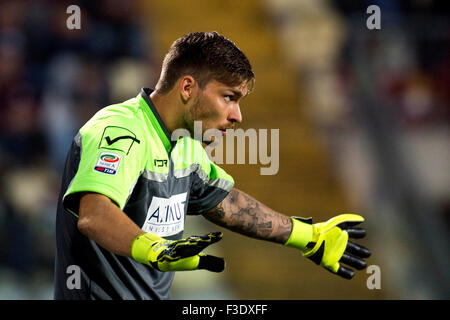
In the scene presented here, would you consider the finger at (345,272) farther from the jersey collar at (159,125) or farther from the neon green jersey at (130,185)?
the jersey collar at (159,125)

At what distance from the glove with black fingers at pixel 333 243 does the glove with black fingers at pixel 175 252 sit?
1.00 m

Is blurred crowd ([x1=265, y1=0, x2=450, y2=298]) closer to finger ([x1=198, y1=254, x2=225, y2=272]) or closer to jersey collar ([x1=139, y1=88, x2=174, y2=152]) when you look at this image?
jersey collar ([x1=139, y1=88, x2=174, y2=152])

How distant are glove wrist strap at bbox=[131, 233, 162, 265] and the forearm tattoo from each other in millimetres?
963

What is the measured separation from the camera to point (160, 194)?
3.11 meters

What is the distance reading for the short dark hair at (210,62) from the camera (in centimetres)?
308

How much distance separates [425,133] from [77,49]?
3.68m

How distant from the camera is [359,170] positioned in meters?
7.24

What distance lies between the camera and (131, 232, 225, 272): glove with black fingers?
2.50m

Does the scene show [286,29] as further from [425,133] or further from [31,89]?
[31,89]

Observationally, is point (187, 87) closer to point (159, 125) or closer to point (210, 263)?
point (159, 125)

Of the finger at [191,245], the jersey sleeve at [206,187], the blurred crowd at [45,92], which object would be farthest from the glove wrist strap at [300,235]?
the blurred crowd at [45,92]

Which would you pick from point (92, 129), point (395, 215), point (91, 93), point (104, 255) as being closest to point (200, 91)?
point (92, 129)

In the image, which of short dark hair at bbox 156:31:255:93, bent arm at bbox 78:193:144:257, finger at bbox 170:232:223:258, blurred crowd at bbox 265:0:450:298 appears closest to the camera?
finger at bbox 170:232:223:258

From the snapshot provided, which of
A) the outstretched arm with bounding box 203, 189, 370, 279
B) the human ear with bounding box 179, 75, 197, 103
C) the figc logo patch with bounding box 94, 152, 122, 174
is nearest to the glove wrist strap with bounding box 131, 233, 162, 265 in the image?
the figc logo patch with bounding box 94, 152, 122, 174
